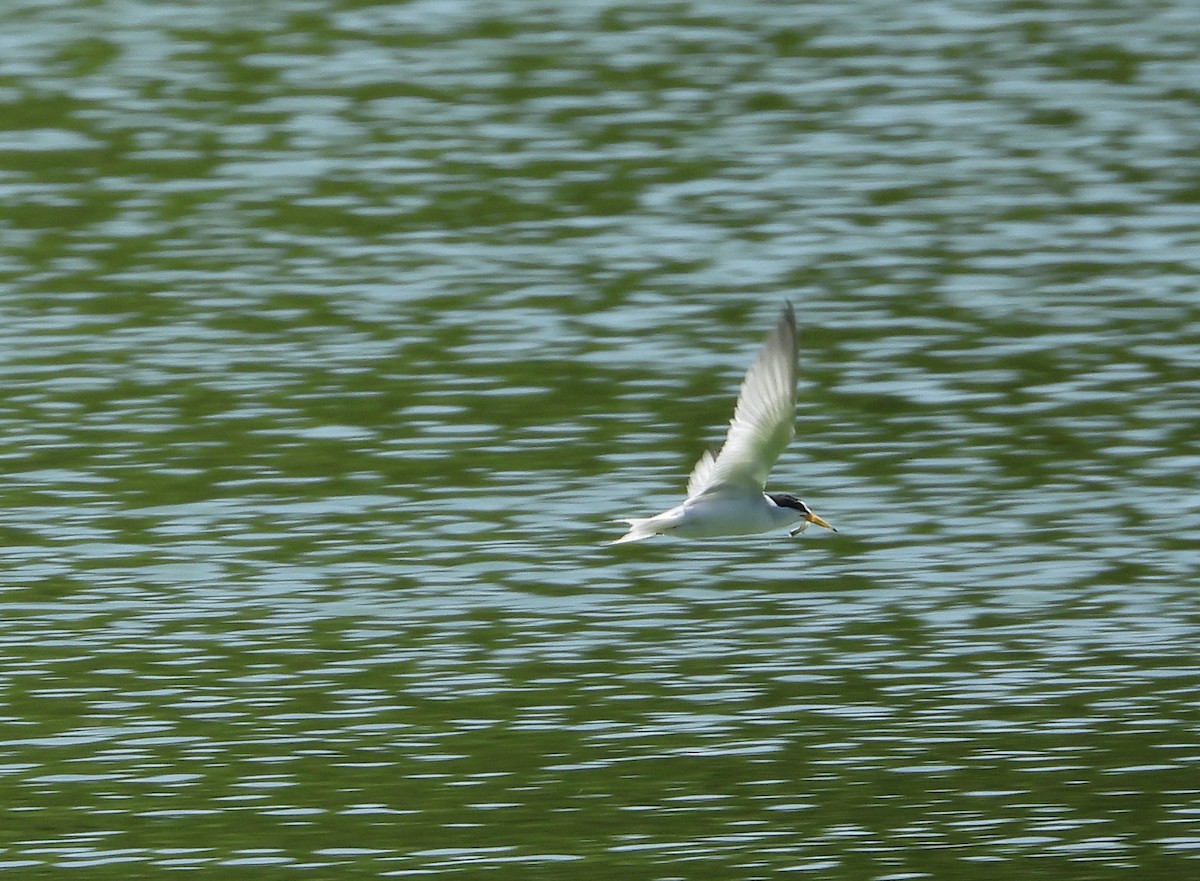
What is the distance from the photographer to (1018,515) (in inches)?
715

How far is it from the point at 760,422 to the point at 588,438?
222 inches

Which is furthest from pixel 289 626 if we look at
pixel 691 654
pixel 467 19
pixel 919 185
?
pixel 467 19

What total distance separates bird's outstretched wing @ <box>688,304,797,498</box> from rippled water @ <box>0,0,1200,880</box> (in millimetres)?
1385

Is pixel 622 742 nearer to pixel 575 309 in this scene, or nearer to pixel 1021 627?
pixel 1021 627

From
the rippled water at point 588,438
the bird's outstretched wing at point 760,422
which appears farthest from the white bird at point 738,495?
the rippled water at point 588,438

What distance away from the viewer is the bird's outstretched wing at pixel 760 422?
1348cm

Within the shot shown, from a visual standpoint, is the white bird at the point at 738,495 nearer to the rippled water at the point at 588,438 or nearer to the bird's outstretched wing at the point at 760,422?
the bird's outstretched wing at the point at 760,422

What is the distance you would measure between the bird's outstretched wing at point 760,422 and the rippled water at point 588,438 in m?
1.38

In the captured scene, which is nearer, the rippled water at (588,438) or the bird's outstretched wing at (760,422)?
the bird's outstretched wing at (760,422)

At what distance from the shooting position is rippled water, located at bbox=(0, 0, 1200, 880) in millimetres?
14070

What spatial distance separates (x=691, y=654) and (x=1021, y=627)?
2.15m

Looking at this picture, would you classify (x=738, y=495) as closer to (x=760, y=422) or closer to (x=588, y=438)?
(x=760, y=422)

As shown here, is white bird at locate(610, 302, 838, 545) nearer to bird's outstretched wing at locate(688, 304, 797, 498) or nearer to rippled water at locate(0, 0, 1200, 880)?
bird's outstretched wing at locate(688, 304, 797, 498)

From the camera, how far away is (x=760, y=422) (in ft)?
45.9
